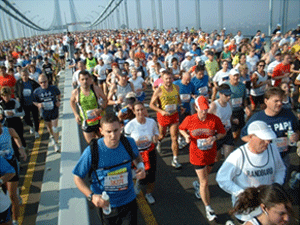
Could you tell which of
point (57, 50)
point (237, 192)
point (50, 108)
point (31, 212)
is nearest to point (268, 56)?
Result: point (50, 108)

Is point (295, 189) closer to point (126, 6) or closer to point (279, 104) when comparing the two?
point (279, 104)

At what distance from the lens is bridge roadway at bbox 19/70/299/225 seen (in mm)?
3625

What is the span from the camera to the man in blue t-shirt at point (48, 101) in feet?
22.6

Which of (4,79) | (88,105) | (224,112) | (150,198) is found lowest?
(150,198)

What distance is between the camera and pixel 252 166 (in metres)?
3.08

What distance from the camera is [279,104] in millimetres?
3863

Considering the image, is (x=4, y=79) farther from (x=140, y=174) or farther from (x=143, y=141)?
(x=140, y=174)

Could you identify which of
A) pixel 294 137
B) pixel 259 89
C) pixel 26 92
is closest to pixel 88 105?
pixel 26 92

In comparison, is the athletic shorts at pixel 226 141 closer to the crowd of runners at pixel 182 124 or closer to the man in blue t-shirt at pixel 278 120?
the crowd of runners at pixel 182 124

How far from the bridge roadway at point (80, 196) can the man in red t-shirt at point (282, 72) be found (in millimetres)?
2404

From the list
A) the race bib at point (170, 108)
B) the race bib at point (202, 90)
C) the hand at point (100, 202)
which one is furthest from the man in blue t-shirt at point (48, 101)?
the hand at point (100, 202)

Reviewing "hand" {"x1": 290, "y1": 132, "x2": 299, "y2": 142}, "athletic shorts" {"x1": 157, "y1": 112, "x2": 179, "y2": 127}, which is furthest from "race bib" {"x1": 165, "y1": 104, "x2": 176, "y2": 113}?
"hand" {"x1": 290, "y1": 132, "x2": 299, "y2": 142}

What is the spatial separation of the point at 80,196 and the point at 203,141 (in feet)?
6.40

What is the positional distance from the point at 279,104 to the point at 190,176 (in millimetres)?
2394
